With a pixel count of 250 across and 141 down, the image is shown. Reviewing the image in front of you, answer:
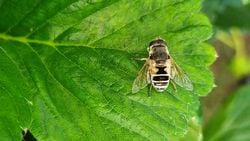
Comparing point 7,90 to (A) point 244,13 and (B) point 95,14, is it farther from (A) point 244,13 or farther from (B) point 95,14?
(A) point 244,13

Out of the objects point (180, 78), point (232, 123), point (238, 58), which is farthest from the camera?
point (238, 58)

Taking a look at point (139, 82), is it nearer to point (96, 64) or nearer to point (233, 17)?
point (96, 64)

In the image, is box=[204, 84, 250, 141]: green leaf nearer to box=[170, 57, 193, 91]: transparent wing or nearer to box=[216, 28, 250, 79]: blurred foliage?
box=[170, 57, 193, 91]: transparent wing

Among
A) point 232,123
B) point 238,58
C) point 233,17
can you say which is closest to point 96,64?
point 232,123

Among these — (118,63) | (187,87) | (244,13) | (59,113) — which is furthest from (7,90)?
(244,13)

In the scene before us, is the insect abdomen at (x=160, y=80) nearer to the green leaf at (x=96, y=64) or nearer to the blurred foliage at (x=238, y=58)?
the green leaf at (x=96, y=64)

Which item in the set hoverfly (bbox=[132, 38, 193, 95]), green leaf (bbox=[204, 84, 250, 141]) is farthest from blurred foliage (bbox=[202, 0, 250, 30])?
hoverfly (bbox=[132, 38, 193, 95])
